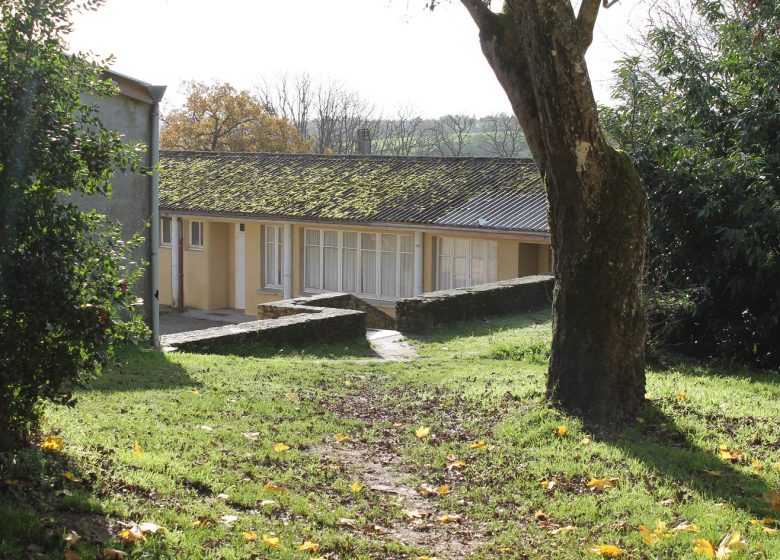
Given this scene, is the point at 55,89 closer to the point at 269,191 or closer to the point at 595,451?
the point at 595,451

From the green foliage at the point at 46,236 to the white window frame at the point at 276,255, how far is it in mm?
22539

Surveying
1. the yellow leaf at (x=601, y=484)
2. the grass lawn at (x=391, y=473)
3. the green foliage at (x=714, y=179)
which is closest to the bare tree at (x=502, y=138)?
the green foliage at (x=714, y=179)

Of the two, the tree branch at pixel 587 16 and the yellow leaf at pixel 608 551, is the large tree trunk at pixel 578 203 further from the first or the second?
the yellow leaf at pixel 608 551

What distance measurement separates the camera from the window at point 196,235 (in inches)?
1188

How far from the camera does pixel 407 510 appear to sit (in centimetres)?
655

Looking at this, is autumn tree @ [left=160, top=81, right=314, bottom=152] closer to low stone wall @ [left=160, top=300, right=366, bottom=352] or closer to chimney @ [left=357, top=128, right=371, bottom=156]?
chimney @ [left=357, top=128, right=371, bottom=156]

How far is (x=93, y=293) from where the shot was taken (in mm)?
5684

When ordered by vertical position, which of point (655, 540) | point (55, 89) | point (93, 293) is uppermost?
point (55, 89)

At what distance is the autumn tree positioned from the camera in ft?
170

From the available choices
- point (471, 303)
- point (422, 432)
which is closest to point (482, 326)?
point (471, 303)

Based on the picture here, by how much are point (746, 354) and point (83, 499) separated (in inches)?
363

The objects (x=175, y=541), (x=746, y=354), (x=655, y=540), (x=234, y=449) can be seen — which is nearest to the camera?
(x=175, y=541)

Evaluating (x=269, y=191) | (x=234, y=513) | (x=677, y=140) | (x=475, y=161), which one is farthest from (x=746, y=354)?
(x=269, y=191)

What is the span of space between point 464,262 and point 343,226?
3641 millimetres
